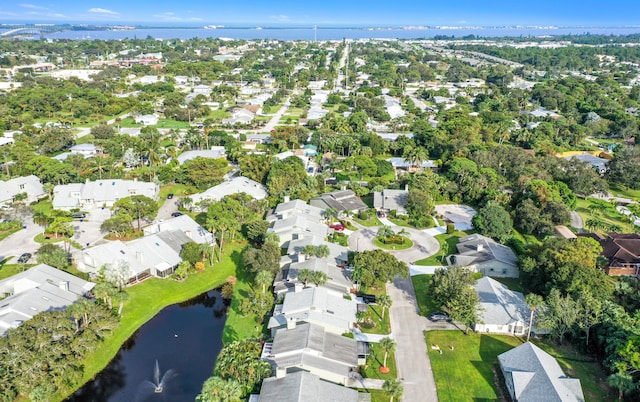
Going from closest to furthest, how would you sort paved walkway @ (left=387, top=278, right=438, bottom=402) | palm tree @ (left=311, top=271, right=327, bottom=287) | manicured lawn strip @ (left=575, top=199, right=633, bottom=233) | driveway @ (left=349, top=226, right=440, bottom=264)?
paved walkway @ (left=387, top=278, right=438, bottom=402)
palm tree @ (left=311, top=271, right=327, bottom=287)
driveway @ (left=349, top=226, right=440, bottom=264)
manicured lawn strip @ (left=575, top=199, right=633, bottom=233)

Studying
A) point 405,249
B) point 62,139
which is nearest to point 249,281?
point 405,249

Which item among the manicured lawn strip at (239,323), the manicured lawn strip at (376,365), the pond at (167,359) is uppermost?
the manicured lawn strip at (376,365)

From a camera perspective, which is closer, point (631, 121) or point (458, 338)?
point (458, 338)

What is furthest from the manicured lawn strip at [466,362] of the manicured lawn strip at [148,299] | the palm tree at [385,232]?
the manicured lawn strip at [148,299]

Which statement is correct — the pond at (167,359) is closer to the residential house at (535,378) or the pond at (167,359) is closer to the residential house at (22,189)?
the residential house at (535,378)

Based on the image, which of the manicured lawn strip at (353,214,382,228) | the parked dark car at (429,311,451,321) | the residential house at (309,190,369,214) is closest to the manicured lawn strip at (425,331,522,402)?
the parked dark car at (429,311,451,321)

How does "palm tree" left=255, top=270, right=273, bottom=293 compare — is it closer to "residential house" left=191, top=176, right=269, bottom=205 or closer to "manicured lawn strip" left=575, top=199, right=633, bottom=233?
"residential house" left=191, top=176, right=269, bottom=205

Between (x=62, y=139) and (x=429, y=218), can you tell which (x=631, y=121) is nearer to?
(x=429, y=218)
